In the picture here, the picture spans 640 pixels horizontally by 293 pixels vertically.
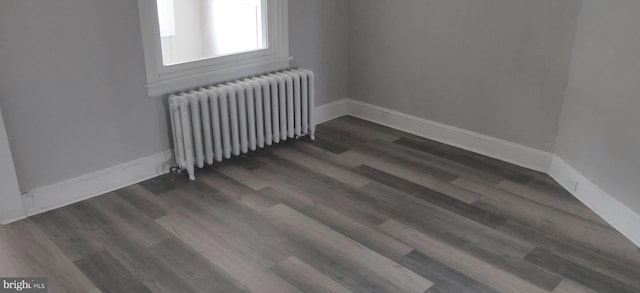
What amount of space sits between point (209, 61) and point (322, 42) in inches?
46.4

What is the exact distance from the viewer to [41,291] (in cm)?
228

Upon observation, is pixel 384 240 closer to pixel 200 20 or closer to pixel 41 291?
pixel 41 291

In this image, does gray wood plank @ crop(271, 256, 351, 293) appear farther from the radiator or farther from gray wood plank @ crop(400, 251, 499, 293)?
the radiator

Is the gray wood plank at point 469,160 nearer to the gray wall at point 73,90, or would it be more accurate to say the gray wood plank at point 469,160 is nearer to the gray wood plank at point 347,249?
the gray wood plank at point 347,249

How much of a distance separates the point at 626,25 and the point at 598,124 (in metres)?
0.58

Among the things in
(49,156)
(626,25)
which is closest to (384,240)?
(626,25)

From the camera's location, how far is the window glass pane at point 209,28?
329 centimetres

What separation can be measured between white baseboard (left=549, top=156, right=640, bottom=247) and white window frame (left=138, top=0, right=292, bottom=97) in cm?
212

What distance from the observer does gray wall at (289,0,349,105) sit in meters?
4.05

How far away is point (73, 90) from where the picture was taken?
2910mm

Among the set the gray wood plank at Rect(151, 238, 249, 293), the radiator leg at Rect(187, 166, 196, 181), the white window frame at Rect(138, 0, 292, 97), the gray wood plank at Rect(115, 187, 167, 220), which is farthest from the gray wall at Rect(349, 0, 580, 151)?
the gray wood plank at Rect(151, 238, 249, 293)

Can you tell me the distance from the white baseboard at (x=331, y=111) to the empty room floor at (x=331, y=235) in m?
0.89

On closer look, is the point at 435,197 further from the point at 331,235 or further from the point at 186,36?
the point at 186,36

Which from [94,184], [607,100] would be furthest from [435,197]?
[94,184]
